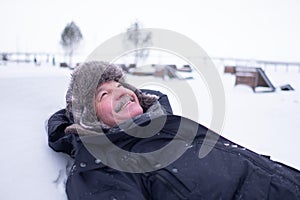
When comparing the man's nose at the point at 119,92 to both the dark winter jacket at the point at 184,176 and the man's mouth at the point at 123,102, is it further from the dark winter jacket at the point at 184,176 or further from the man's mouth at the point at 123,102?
the dark winter jacket at the point at 184,176

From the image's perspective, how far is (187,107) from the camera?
2.67m

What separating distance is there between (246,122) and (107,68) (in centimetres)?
209

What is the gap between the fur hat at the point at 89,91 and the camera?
52.8 inches

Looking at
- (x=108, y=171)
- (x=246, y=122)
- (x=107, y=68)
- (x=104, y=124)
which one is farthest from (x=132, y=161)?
(x=246, y=122)

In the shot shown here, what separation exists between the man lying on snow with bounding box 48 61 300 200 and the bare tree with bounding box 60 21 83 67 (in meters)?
31.8

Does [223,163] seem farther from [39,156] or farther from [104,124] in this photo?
[39,156]

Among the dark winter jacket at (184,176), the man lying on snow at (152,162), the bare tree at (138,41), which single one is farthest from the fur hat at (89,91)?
the bare tree at (138,41)

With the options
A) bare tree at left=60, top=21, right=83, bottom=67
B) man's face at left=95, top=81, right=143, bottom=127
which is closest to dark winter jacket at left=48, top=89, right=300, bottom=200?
man's face at left=95, top=81, right=143, bottom=127

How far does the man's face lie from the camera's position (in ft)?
4.31

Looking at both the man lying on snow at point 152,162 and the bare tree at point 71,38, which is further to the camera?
the bare tree at point 71,38

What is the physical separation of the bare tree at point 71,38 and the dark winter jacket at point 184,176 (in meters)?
32.0

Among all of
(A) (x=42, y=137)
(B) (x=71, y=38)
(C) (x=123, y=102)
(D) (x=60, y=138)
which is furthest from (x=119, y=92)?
(B) (x=71, y=38)

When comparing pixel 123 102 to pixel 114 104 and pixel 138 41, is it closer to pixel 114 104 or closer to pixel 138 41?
pixel 114 104

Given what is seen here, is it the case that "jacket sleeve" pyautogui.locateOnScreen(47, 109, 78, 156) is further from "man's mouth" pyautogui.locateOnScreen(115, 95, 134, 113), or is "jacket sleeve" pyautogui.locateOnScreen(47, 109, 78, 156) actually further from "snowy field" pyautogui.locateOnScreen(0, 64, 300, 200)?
"man's mouth" pyautogui.locateOnScreen(115, 95, 134, 113)
